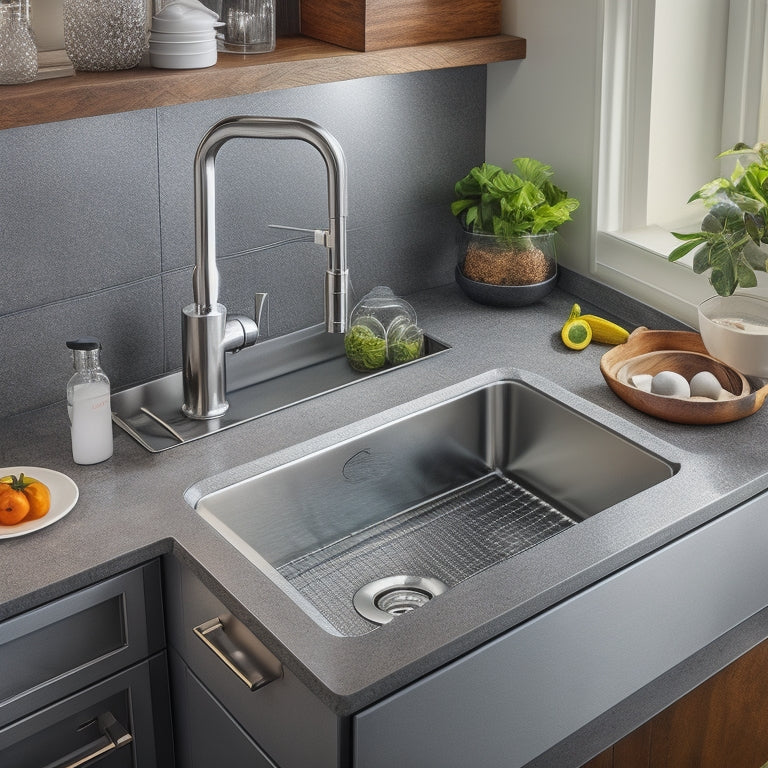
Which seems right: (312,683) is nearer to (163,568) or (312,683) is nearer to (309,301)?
(163,568)

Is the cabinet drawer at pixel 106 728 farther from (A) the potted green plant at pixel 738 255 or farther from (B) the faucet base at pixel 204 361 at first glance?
→ (A) the potted green plant at pixel 738 255

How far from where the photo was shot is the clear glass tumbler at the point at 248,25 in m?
1.66

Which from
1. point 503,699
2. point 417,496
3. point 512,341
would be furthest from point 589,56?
point 503,699

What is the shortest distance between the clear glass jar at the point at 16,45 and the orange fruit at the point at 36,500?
54cm

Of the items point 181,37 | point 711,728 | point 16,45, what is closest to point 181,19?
point 181,37

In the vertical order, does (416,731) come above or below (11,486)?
below

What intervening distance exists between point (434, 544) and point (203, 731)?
45 cm

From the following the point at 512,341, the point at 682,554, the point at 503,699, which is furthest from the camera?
the point at 512,341

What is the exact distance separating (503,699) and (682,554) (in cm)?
33

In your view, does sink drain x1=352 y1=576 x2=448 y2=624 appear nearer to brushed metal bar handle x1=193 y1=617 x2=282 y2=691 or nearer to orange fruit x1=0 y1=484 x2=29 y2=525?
brushed metal bar handle x1=193 y1=617 x2=282 y2=691

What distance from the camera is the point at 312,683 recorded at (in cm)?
115

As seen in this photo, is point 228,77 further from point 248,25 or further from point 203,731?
point 203,731

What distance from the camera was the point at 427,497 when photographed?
1.79 m

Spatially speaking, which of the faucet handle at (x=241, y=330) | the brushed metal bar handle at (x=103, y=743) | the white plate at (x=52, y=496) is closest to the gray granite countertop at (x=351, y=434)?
the white plate at (x=52, y=496)
